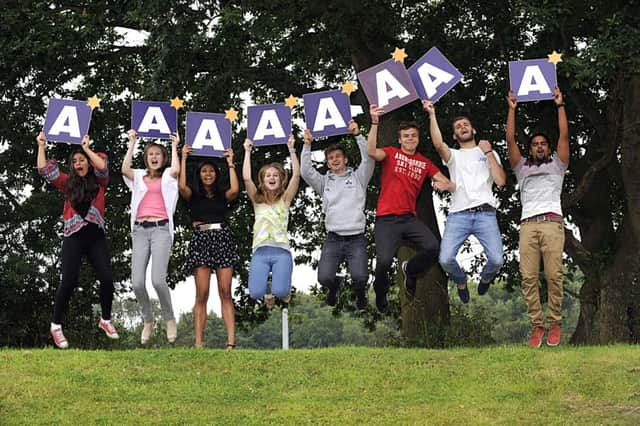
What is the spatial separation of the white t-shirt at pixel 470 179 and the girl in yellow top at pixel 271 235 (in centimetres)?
201

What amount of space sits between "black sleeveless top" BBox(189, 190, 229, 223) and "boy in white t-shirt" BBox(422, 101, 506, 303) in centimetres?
276

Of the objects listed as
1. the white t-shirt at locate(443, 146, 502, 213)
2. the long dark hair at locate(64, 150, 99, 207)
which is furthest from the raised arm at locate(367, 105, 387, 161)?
the long dark hair at locate(64, 150, 99, 207)

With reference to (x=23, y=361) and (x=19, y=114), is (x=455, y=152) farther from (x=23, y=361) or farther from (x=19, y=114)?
(x=19, y=114)

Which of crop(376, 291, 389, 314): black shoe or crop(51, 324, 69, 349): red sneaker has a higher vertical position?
crop(376, 291, 389, 314): black shoe

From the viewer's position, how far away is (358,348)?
13727mm

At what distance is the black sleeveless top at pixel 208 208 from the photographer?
1404 cm

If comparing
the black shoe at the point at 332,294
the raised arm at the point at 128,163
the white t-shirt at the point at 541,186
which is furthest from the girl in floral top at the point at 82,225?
the white t-shirt at the point at 541,186

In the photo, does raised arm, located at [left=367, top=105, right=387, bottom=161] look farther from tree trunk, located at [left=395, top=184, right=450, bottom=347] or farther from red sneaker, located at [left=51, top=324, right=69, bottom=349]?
tree trunk, located at [left=395, top=184, right=450, bottom=347]

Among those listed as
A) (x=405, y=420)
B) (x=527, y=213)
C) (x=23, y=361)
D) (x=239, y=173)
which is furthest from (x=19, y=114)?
(x=405, y=420)

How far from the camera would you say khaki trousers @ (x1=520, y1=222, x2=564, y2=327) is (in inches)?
524

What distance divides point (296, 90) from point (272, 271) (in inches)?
365

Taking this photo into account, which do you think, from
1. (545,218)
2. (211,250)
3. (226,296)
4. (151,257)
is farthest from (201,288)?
(545,218)

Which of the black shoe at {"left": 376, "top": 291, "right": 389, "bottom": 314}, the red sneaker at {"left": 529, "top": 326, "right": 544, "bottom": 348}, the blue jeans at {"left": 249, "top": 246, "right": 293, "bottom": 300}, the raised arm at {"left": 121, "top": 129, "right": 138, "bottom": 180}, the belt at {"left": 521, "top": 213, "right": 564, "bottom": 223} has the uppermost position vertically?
the raised arm at {"left": 121, "top": 129, "right": 138, "bottom": 180}

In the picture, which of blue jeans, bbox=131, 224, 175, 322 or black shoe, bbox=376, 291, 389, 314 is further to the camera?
black shoe, bbox=376, 291, 389, 314
